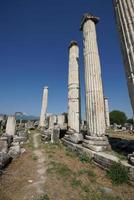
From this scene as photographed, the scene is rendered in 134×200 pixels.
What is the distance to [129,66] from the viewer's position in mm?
4766

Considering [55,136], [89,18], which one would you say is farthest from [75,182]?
[89,18]

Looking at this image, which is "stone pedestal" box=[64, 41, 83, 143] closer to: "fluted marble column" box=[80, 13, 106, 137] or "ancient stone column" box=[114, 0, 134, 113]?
"fluted marble column" box=[80, 13, 106, 137]

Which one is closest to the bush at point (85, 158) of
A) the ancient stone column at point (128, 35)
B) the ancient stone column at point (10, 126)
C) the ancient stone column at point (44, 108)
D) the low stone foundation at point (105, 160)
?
the low stone foundation at point (105, 160)

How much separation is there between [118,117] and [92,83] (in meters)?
45.6

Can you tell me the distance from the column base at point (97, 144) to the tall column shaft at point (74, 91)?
4.03 m

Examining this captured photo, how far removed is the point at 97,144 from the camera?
6879 mm

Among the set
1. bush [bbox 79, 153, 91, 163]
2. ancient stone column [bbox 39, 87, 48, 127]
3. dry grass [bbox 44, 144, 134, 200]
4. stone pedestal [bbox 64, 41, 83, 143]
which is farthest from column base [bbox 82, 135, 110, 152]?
ancient stone column [bbox 39, 87, 48, 127]

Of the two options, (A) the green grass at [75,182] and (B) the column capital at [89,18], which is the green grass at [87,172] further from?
(B) the column capital at [89,18]

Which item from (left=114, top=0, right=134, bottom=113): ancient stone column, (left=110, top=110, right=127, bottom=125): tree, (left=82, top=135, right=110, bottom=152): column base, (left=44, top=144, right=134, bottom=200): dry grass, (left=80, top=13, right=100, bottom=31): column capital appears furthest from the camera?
(left=110, top=110, right=127, bottom=125): tree

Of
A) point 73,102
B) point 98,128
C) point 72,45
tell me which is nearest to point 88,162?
point 98,128

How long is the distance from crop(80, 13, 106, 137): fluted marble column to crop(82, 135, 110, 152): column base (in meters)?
0.26

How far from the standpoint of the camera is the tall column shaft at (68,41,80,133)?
1146cm

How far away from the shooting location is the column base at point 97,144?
665cm

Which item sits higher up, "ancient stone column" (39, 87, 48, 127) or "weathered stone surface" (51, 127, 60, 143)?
"ancient stone column" (39, 87, 48, 127)
